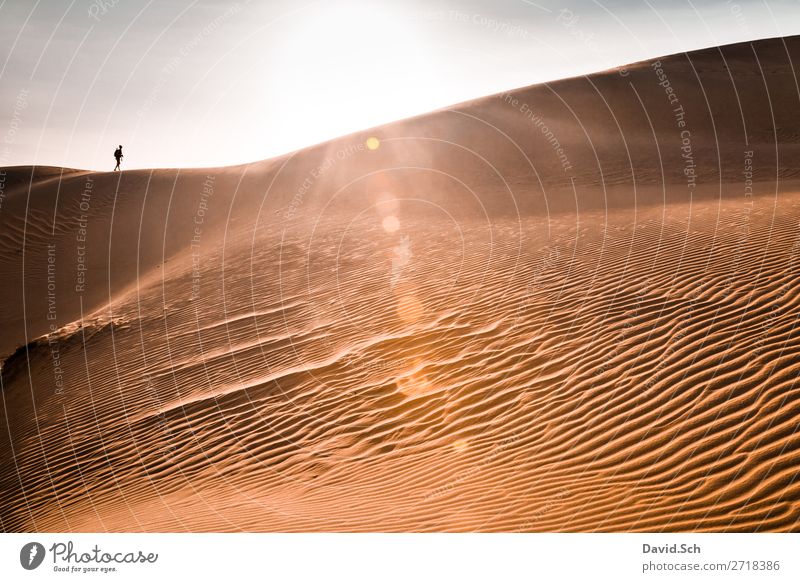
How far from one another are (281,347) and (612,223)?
10.2 meters

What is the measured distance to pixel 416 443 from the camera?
7.58 m

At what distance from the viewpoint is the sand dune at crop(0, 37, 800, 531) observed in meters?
6.19

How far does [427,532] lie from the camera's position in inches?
231

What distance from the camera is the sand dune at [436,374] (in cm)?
619

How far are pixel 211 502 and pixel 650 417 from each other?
18.2 ft

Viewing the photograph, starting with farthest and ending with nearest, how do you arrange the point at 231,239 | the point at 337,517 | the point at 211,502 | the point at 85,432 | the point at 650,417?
1. the point at 231,239
2. the point at 85,432
3. the point at 211,502
4. the point at 650,417
5. the point at 337,517

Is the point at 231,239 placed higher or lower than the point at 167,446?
higher

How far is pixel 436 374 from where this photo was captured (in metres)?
9.03

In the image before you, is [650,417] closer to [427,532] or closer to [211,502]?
[427,532]

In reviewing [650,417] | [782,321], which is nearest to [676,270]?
[782,321]

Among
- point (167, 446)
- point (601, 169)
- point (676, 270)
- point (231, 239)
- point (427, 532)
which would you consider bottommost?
point (427, 532)

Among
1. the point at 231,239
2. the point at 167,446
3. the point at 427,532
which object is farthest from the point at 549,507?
the point at 231,239

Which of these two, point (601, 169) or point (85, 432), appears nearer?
point (85, 432)

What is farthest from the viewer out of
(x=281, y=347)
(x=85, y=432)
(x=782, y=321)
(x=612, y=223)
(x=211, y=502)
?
(x=612, y=223)
